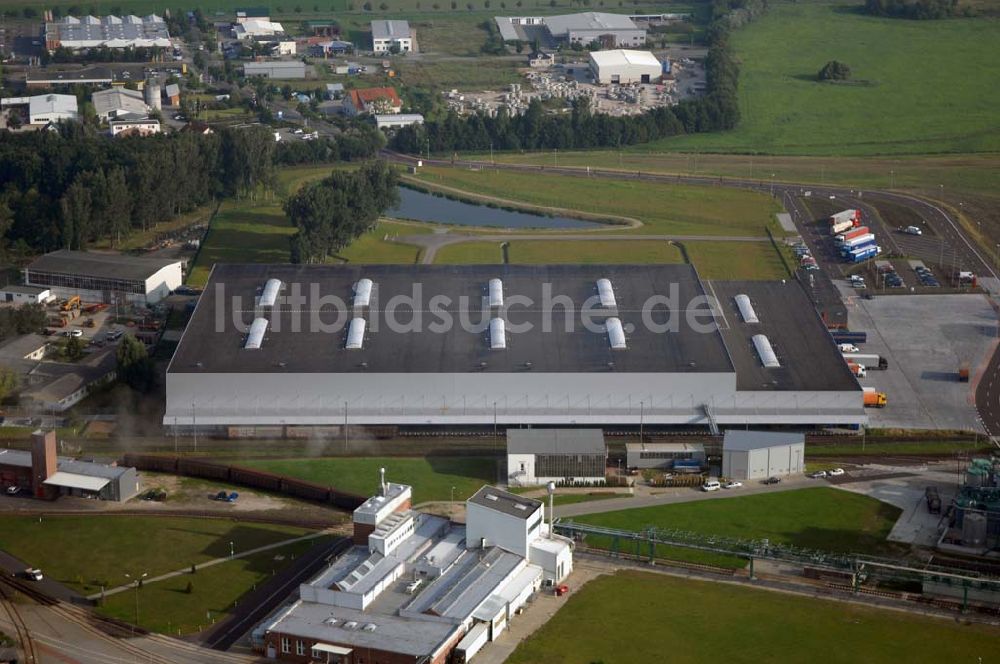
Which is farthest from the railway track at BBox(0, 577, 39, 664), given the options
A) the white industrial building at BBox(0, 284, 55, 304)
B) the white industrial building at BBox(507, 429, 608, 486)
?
the white industrial building at BBox(0, 284, 55, 304)

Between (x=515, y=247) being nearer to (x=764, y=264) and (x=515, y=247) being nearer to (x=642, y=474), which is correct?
(x=764, y=264)

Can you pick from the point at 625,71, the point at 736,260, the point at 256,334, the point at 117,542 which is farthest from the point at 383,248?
the point at 625,71

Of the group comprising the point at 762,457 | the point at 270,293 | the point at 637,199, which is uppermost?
the point at 270,293

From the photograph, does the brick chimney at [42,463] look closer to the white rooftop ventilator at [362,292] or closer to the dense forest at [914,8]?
the white rooftop ventilator at [362,292]

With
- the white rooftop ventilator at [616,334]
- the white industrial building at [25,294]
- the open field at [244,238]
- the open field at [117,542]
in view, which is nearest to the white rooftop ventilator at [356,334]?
the white rooftop ventilator at [616,334]

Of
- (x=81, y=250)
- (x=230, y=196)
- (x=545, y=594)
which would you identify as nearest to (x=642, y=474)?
(x=545, y=594)

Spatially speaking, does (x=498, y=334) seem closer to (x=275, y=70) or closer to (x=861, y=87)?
(x=275, y=70)
